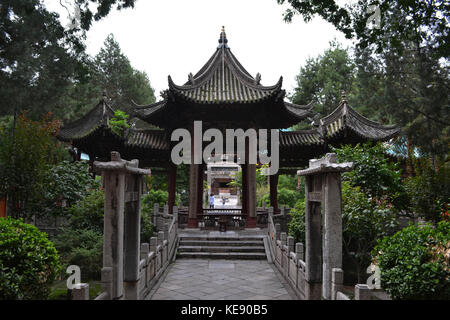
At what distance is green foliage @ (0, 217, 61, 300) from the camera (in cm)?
427

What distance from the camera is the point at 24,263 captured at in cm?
470

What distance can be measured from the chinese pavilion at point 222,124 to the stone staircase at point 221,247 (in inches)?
42.2

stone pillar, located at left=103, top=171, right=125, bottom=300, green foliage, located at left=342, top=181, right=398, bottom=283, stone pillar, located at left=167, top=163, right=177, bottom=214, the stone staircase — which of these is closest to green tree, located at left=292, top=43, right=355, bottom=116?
stone pillar, located at left=167, top=163, right=177, bottom=214

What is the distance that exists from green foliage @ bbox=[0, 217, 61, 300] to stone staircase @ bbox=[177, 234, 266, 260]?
19.7 feet

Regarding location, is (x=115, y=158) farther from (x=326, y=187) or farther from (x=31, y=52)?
(x=31, y=52)

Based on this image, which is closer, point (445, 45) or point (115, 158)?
point (115, 158)

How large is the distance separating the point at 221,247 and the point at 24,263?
727 cm

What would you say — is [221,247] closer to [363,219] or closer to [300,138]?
[363,219]

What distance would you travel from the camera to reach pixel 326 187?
5359 millimetres

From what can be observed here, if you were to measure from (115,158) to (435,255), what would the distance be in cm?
457

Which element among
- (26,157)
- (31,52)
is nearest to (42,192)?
(26,157)

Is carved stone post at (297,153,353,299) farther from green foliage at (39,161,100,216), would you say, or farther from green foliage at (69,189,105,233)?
green foliage at (39,161,100,216)

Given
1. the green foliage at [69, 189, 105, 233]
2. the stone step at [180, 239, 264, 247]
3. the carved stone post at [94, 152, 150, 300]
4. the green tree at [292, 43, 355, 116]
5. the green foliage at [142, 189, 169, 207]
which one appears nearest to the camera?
the carved stone post at [94, 152, 150, 300]

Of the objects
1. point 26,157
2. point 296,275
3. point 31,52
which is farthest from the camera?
point 26,157
